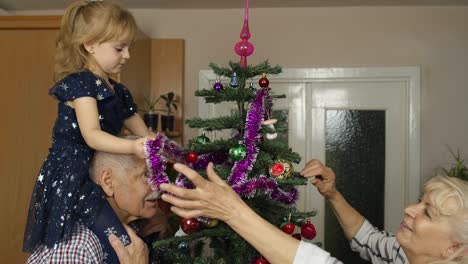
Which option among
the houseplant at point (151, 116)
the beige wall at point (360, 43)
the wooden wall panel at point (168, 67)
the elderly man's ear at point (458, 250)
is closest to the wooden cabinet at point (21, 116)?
the houseplant at point (151, 116)

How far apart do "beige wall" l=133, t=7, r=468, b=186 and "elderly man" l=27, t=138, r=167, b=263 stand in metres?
1.97

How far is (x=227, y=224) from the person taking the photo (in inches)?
46.3

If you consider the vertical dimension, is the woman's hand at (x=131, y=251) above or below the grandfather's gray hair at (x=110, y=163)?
below

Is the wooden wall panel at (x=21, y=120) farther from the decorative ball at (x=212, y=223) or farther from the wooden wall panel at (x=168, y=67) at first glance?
the decorative ball at (x=212, y=223)

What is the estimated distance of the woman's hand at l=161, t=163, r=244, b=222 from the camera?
107 cm

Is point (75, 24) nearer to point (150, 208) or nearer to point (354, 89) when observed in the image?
point (150, 208)

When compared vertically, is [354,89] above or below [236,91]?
above

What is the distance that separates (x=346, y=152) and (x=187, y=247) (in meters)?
2.38

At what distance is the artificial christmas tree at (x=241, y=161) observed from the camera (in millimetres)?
1150

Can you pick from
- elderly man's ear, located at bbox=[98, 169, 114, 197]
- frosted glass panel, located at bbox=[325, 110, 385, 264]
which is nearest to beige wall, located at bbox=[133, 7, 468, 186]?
frosted glass panel, located at bbox=[325, 110, 385, 264]

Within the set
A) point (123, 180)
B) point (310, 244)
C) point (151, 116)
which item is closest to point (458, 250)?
point (310, 244)

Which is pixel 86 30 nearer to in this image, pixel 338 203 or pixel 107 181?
pixel 107 181

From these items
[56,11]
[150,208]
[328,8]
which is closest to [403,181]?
[328,8]

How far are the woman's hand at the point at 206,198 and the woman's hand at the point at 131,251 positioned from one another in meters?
0.29
